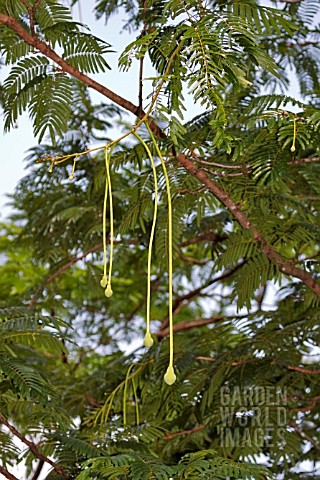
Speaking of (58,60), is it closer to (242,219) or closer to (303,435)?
(242,219)

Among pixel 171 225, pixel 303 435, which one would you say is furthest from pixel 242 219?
pixel 303 435

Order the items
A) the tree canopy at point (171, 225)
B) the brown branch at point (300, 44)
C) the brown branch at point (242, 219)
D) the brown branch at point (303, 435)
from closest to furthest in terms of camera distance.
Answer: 1. the tree canopy at point (171, 225)
2. the brown branch at point (242, 219)
3. the brown branch at point (303, 435)
4. the brown branch at point (300, 44)

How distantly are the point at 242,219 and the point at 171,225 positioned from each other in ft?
0.42

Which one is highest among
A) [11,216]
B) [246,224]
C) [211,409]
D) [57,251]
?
[11,216]

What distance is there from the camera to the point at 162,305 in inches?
87.7

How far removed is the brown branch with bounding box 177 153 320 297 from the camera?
952mm

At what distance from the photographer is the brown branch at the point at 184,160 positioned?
808 mm

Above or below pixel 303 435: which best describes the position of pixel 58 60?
above

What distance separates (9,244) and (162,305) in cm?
46

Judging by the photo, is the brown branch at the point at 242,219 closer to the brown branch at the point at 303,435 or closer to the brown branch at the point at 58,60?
the brown branch at the point at 58,60

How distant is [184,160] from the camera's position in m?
0.95

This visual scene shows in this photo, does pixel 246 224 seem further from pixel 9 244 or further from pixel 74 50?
pixel 9 244

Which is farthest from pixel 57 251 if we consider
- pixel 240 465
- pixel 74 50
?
pixel 240 465

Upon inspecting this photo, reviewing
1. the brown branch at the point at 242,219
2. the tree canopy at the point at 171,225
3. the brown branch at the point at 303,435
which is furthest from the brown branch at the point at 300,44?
the brown branch at the point at 303,435
